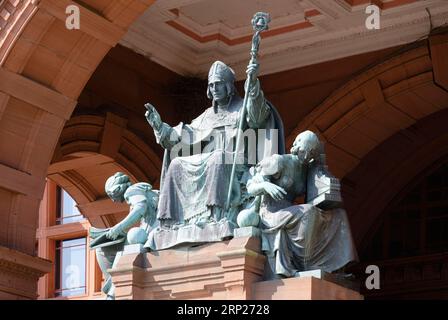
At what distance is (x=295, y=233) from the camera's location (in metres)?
12.8

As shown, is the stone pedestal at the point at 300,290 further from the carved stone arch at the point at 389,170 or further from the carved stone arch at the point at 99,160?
the carved stone arch at the point at 389,170

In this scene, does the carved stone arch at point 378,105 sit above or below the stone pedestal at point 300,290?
above

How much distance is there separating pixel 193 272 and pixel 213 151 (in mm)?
990

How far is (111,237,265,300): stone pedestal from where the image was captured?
501 inches

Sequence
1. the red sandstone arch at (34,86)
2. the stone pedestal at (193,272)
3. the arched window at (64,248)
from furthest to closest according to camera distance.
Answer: the arched window at (64,248) → the red sandstone arch at (34,86) → the stone pedestal at (193,272)

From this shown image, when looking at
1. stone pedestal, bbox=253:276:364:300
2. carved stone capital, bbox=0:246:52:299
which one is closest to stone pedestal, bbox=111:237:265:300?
stone pedestal, bbox=253:276:364:300

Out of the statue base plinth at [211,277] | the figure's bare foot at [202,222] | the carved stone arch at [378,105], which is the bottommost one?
the statue base plinth at [211,277]

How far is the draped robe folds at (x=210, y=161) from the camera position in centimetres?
1323

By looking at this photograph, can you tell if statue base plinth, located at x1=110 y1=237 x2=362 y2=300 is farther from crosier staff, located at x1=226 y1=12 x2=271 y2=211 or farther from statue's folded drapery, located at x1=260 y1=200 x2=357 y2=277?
crosier staff, located at x1=226 y1=12 x2=271 y2=211

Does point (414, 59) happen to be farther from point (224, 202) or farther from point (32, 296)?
point (224, 202)

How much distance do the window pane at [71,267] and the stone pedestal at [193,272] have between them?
51.1ft

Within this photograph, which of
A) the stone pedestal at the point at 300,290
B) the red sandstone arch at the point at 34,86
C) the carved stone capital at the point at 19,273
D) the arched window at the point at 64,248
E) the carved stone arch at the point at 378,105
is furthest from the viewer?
the arched window at the point at 64,248

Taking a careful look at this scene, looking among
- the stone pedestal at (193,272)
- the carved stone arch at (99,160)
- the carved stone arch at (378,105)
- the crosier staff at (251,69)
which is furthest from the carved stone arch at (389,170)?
the stone pedestal at (193,272)

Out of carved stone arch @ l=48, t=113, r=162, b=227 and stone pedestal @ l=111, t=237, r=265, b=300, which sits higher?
carved stone arch @ l=48, t=113, r=162, b=227
